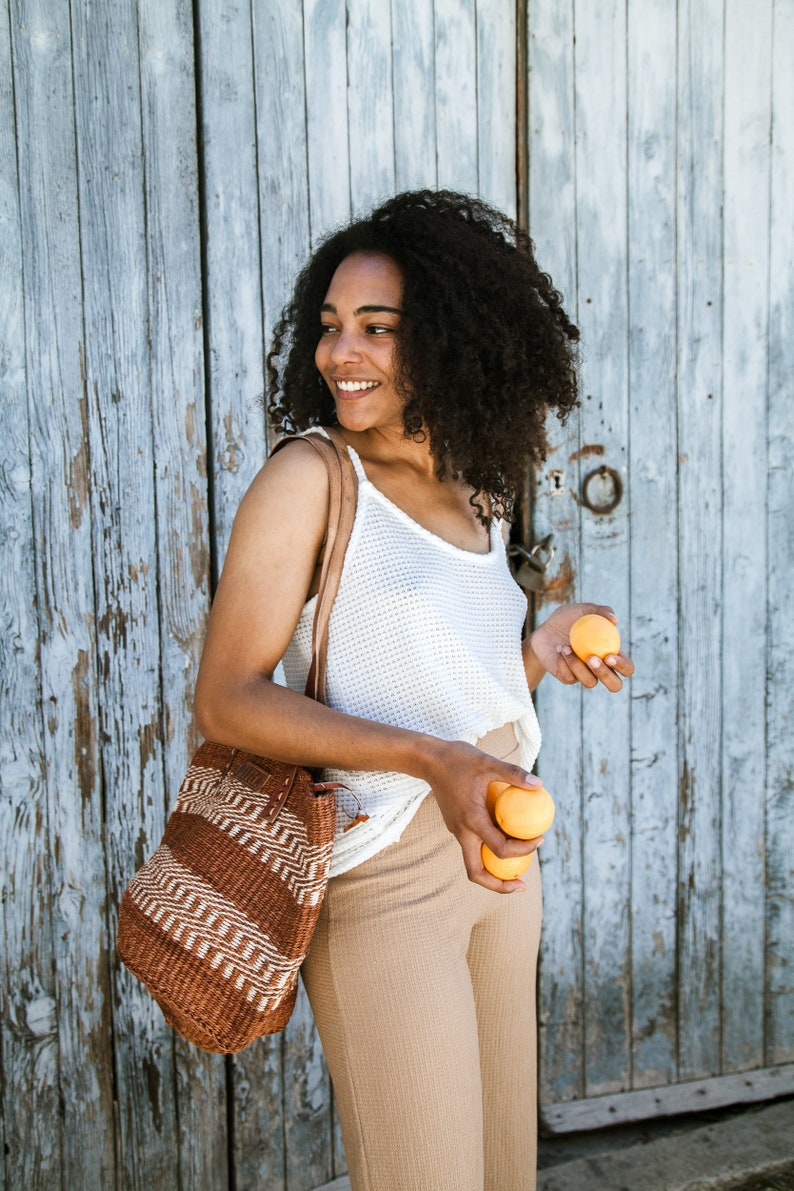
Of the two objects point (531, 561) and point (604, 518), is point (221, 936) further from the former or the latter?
point (604, 518)


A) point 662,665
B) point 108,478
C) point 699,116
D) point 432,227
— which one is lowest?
point 662,665

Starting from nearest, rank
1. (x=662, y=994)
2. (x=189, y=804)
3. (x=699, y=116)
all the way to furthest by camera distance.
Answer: (x=189, y=804)
(x=699, y=116)
(x=662, y=994)

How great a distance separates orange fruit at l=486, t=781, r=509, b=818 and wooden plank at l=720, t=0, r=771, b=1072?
1.78 m

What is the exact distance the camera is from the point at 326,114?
2.45 metres

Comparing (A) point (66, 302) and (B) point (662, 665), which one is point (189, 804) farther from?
(B) point (662, 665)

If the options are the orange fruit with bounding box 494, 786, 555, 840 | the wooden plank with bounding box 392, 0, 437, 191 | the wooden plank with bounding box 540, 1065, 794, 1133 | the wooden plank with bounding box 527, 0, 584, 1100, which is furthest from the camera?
the wooden plank with bounding box 540, 1065, 794, 1133

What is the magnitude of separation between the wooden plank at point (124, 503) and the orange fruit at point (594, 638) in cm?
108

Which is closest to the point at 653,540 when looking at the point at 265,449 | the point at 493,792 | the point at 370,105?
the point at 265,449

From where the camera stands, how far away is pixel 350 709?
154 centimetres

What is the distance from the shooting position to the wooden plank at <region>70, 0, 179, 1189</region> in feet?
7.52

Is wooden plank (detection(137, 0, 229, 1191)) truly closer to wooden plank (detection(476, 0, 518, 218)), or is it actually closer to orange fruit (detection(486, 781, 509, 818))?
wooden plank (detection(476, 0, 518, 218))

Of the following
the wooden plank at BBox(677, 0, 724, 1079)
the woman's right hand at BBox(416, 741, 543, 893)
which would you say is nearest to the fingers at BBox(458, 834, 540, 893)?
the woman's right hand at BBox(416, 741, 543, 893)

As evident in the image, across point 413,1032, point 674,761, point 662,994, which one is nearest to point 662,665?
point 674,761

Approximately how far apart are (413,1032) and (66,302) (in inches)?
64.5
